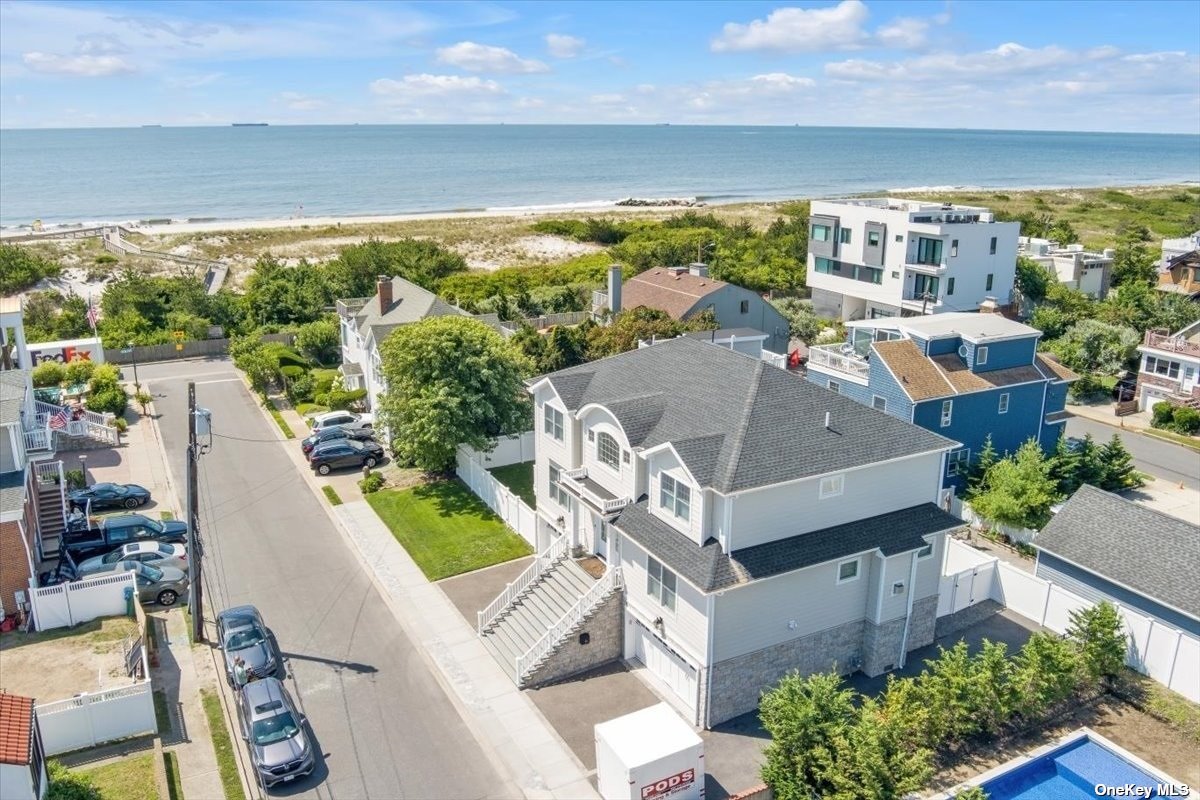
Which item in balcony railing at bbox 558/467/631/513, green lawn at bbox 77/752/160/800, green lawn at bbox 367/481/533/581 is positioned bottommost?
green lawn at bbox 77/752/160/800

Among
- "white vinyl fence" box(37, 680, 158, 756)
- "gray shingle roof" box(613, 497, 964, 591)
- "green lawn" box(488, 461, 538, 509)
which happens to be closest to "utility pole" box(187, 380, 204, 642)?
"white vinyl fence" box(37, 680, 158, 756)

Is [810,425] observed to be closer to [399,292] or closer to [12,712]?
[12,712]

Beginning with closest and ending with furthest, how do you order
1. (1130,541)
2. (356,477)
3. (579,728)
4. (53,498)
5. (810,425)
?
(579,728) < (810,425) < (1130,541) < (53,498) < (356,477)

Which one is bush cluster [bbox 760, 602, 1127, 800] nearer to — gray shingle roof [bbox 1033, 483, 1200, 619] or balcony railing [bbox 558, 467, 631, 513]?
gray shingle roof [bbox 1033, 483, 1200, 619]

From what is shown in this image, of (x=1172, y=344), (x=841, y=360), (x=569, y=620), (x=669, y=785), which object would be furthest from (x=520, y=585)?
(x=1172, y=344)

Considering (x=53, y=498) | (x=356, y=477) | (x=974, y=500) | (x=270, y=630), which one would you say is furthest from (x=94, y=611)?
(x=974, y=500)
